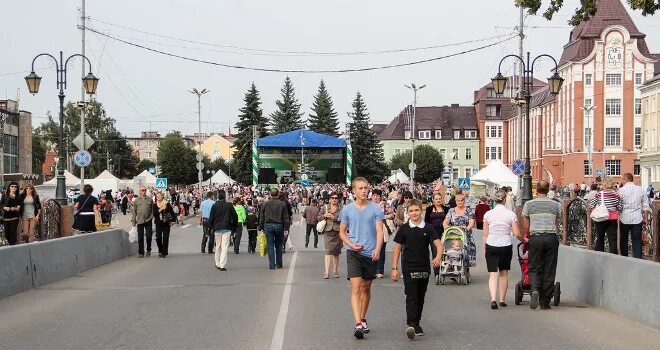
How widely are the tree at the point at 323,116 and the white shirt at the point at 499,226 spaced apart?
115 metres

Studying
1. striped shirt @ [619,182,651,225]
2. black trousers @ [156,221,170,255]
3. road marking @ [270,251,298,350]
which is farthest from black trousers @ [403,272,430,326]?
black trousers @ [156,221,170,255]

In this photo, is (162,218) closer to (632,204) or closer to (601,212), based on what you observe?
(601,212)

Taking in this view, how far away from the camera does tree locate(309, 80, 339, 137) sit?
129 m

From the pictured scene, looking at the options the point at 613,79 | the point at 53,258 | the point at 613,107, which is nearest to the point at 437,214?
the point at 53,258

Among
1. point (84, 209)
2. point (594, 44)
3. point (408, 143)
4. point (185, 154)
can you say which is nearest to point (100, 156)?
point (185, 154)

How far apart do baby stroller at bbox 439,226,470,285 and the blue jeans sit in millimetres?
4302

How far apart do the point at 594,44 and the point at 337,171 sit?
46.7 metres

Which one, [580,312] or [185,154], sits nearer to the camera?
[580,312]

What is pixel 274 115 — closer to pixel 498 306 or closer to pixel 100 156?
pixel 100 156

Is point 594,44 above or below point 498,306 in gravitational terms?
above

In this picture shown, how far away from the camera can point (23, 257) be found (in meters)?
15.3

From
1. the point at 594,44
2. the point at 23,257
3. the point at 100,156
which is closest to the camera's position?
the point at 23,257

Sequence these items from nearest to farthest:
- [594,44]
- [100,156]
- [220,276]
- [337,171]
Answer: [220,276], [337,171], [594,44], [100,156]

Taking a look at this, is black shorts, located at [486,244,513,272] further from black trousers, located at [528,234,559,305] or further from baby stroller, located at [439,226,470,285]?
baby stroller, located at [439,226,470,285]
